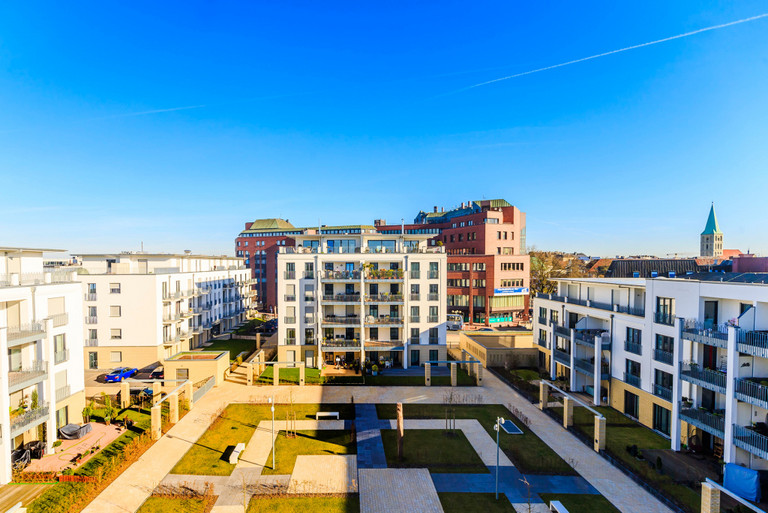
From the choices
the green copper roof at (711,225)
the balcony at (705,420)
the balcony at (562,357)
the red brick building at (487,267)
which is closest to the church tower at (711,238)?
the green copper roof at (711,225)

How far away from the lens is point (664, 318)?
2588cm

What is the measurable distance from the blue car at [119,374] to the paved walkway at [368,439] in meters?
23.0

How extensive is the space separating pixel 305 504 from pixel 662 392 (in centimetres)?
2239

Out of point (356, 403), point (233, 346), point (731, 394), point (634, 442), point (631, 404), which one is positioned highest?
point (731, 394)

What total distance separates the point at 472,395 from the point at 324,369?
15210 millimetres

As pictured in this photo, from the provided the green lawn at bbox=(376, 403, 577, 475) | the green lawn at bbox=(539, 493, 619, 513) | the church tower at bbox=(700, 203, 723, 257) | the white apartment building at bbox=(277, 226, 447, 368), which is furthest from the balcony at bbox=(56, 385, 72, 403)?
the church tower at bbox=(700, 203, 723, 257)

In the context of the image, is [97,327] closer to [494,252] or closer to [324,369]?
[324,369]

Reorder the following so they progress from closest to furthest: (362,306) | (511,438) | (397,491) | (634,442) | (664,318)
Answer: (397,491) → (634,442) → (511,438) → (664,318) → (362,306)

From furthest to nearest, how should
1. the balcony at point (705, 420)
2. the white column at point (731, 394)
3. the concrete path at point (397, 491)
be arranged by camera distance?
the balcony at point (705, 420), the white column at point (731, 394), the concrete path at point (397, 491)

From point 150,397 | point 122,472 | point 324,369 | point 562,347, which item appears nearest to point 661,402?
point 562,347

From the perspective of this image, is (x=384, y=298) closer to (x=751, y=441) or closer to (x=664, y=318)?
(x=664, y=318)

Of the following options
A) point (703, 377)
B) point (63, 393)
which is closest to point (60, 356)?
point (63, 393)

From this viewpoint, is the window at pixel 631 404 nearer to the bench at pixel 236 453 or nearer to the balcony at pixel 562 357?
the balcony at pixel 562 357

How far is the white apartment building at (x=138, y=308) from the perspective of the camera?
42.1m
